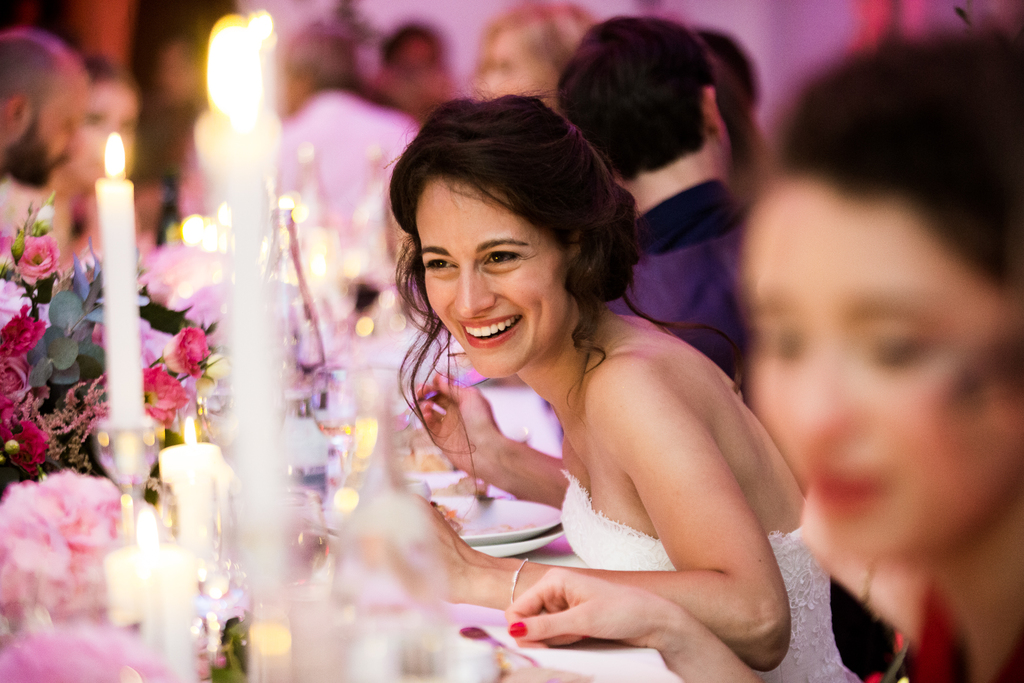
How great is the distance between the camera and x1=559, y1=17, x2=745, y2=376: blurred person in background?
94.6 inches

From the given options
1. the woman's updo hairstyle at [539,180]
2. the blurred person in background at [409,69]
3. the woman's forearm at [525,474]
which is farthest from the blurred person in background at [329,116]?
the woman's updo hairstyle at [539,180]

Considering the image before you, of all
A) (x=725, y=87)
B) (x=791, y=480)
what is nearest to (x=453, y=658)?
(x=791, y=480)

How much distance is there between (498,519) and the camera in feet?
5.33

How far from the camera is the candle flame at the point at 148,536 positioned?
0.80m

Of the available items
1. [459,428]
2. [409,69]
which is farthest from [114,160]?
[409,69]

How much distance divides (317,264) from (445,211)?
160 cm

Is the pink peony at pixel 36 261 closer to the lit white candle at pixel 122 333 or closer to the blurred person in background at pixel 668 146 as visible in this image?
the lit white candle at pixel 122 333

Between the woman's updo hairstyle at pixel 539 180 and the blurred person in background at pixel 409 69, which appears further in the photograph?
the blurred person in background at pixel 409 69

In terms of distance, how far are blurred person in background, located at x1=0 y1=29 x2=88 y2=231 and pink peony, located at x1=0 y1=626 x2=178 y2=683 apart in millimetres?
3197

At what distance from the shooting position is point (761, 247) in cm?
56

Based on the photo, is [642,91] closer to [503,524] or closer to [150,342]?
[503,524]

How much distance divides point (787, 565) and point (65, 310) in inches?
50.8

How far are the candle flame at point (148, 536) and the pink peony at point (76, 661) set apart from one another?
0.15m

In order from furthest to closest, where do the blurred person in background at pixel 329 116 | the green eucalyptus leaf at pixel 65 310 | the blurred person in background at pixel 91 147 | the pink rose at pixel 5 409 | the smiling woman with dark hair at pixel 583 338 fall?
1. the blurred person in background at pixel 329 116
2. the blurred person in background at pixel 91 147
3. the smiling woman with dark hair at pixel 583 338
4. the green eucalyptus leaf at pixel 65 310
5. the pink rose at pixel 5 409
